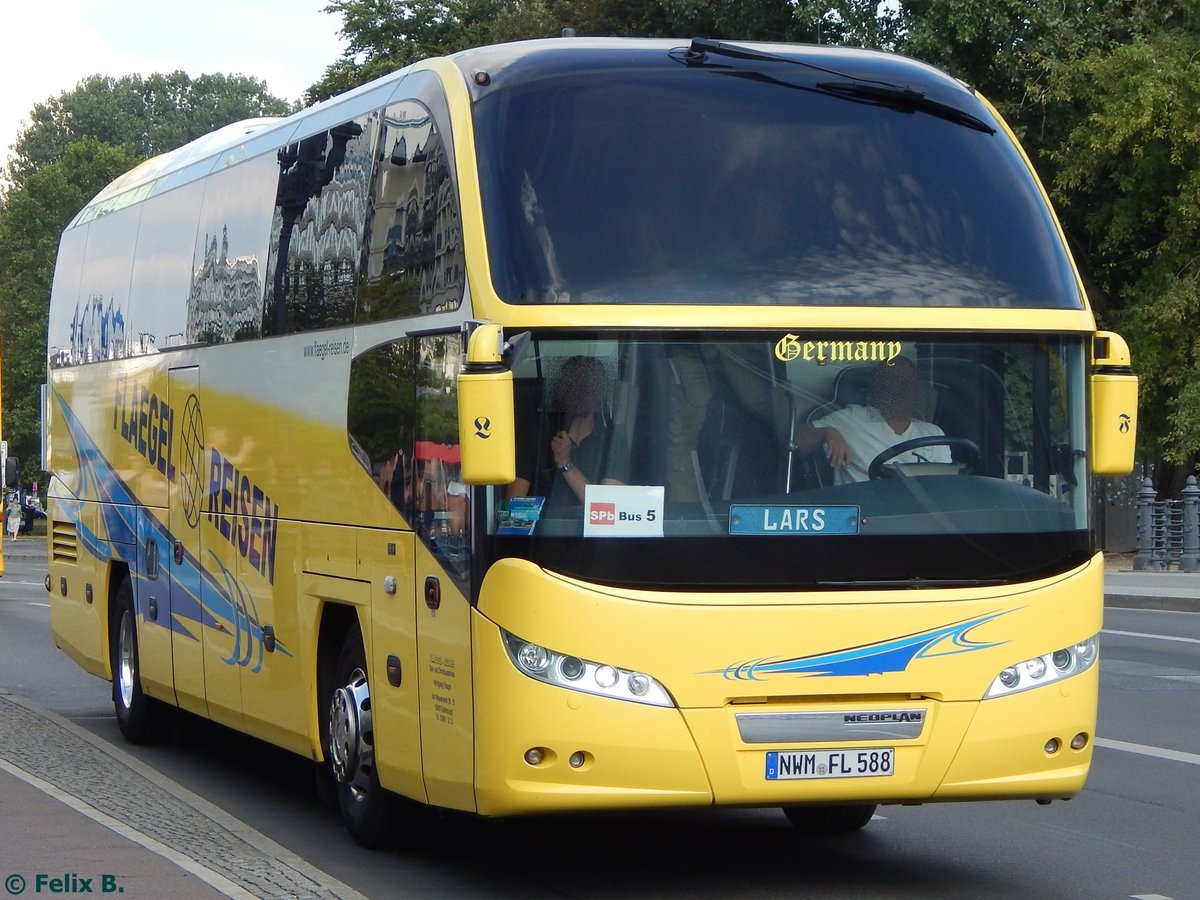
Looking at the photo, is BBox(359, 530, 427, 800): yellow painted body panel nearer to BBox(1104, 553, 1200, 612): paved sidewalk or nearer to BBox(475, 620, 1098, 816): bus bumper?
BBox(475, 620, 1098, 816): bus bumper

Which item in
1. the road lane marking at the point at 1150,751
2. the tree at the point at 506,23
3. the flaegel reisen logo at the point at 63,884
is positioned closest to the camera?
the flaegel reisen logo at the point at 63,884

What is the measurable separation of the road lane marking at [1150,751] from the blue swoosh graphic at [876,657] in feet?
16.0

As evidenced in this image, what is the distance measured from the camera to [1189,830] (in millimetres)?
9836

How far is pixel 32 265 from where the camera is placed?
2867 inches

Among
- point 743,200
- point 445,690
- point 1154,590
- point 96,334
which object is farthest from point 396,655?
point 1154,590

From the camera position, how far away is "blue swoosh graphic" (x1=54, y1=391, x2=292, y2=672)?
10938 mm

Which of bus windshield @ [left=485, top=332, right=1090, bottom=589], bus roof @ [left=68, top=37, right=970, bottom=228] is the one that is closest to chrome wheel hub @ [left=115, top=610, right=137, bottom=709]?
bus roof @ [left=68, top=37, right=970, bottom=228]

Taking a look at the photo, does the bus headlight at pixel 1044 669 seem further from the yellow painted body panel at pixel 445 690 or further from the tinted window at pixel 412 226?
the tinted window at pixel 412 226

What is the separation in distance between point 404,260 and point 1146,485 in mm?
26552

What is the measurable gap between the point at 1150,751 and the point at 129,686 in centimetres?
667

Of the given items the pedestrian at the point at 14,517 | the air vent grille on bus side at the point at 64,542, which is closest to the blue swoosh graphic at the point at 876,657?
the air vent grille on bus side at the point at 64,542

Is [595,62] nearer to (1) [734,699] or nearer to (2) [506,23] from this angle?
(1) [734,699]

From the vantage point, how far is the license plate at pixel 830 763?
7641 millimetres

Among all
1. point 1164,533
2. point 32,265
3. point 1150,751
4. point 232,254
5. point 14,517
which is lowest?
point 14,517
